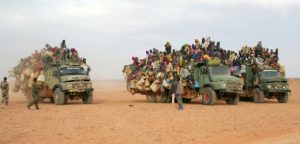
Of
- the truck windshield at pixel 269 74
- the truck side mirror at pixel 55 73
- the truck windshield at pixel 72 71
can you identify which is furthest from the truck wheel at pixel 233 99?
the truck side mirror at pixel 55 73

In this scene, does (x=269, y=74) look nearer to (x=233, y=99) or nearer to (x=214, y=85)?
(x=233, y=99)

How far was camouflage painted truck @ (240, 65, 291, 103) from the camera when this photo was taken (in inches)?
1028

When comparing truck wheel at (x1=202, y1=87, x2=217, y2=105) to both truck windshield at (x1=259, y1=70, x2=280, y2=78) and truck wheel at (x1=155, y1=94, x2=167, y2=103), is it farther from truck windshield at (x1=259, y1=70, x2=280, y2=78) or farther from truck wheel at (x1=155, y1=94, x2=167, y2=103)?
truck windshield at (x1=259, y1=70, x2=280, y2=78)

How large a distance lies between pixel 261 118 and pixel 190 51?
30.3ft

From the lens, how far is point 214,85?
23.6m

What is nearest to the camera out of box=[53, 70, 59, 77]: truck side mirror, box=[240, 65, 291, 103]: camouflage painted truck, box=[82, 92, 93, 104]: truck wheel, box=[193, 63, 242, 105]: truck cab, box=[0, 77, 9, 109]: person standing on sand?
box=[0, 77, 9, 109]: person standing on sand

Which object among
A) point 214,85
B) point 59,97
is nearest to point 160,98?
point 214,85

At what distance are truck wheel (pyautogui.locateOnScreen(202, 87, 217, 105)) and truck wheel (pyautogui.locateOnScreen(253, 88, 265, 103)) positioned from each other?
156 inches

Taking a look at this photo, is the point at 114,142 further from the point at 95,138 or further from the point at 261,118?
the point at 261,118

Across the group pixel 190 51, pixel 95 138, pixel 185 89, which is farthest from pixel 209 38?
pixel 95 138

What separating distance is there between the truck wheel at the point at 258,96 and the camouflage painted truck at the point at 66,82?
883 centimetres

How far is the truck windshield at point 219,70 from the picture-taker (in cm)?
2427

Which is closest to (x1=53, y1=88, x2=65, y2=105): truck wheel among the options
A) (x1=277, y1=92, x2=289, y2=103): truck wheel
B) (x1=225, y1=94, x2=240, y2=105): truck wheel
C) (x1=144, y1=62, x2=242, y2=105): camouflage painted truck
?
(x1=144, y1=62, x2=242, y2=105): camouflage painted truck

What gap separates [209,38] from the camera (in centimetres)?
2569
